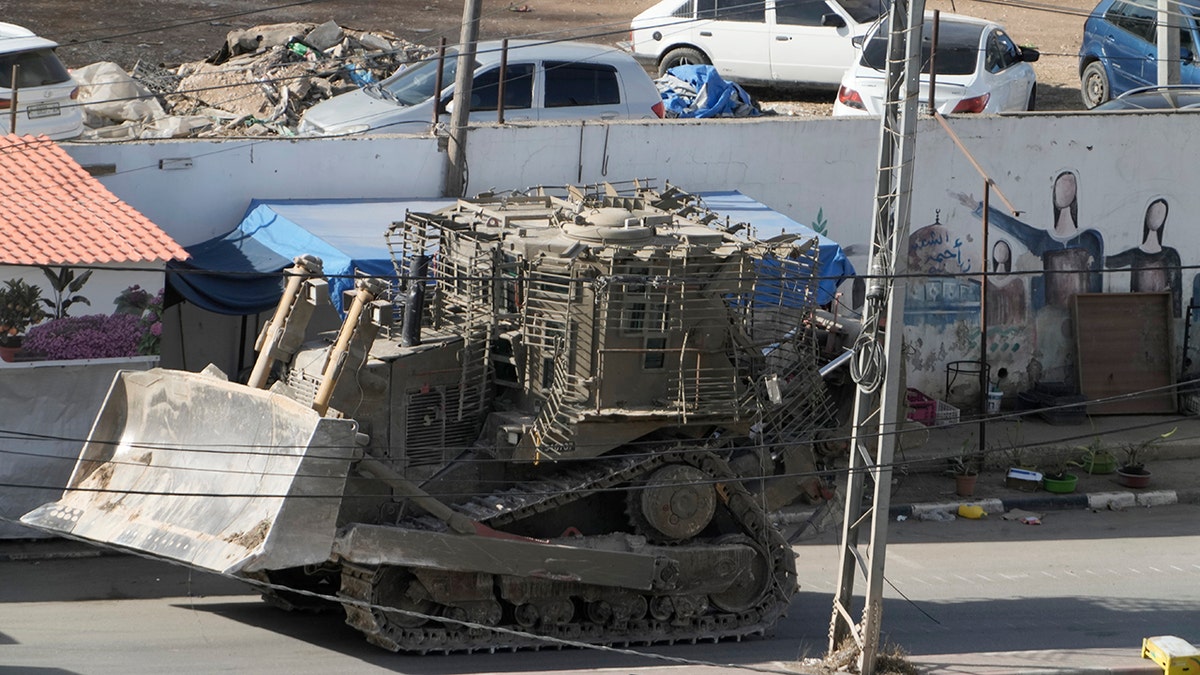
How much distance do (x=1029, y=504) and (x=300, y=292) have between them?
368 inches

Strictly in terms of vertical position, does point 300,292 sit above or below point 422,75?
below

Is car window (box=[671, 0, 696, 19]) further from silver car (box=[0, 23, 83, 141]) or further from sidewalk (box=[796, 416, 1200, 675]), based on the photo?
silver car (box=[0, 23, 83, 141])

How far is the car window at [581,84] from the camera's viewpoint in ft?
71.5

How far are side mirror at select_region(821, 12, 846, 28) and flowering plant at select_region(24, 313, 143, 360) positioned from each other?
514 inches

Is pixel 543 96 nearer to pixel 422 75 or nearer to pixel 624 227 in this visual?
pixel 422 75

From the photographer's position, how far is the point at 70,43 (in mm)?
26359

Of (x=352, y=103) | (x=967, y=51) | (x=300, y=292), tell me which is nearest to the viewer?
(x=300, y=292)

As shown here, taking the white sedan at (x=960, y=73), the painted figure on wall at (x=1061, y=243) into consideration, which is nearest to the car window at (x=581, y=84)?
the white sedan at (x=960, y=73)

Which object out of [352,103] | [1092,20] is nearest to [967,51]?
[1092,20]

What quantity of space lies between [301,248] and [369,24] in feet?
42.2

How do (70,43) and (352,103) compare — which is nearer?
(352,103)

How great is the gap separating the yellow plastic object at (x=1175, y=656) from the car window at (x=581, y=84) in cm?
1084

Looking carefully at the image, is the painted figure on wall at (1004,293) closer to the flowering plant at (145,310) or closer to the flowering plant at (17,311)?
the flowering plant at (145,310)

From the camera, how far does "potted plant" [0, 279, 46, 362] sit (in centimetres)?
1599
